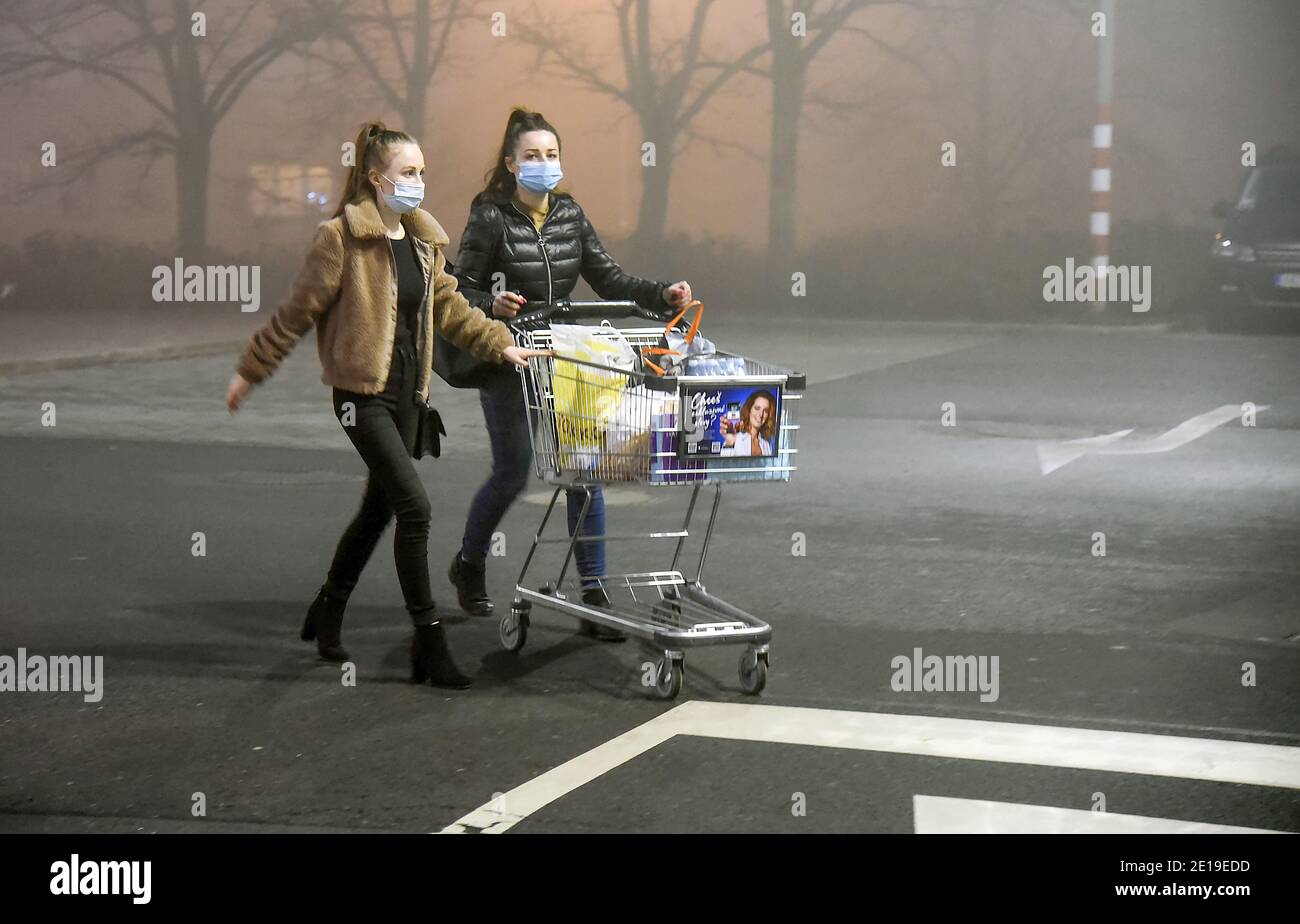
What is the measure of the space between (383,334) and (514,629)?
1214 millimetres

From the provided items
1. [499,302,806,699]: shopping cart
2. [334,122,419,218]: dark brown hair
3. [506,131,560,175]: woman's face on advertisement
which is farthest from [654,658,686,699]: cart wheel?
[506,131,560,175]: woman's face on advertisement

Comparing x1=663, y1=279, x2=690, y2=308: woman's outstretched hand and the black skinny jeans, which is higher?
x1=663, y1=279, x2=690, y2=308: woman's outstretched hand

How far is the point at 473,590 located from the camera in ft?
24.3

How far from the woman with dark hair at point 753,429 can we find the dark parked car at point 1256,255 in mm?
16483

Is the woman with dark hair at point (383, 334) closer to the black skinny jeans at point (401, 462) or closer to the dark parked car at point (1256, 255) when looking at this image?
the black skinny jeans at point (401, 462)

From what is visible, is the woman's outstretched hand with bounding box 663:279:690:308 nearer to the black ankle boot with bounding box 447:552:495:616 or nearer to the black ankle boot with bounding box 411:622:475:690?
the black ankle boot with bounding box 447:552:495:616

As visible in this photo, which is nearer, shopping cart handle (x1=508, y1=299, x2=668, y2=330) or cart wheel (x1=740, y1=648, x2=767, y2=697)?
cart wheel (x1=740, y1=648, x2=767, y2=697)

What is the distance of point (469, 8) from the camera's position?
100 ft

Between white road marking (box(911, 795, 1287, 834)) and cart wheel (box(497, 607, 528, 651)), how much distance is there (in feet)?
6.90

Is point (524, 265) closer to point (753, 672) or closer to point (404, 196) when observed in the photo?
point (404, 196)

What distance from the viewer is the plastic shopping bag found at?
6191mm

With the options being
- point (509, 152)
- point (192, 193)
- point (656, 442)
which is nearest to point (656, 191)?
point (192, 193)

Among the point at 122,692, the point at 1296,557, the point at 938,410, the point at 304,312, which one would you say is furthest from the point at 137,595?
the point at 938,410

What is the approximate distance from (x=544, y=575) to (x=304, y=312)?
7.37 feet
